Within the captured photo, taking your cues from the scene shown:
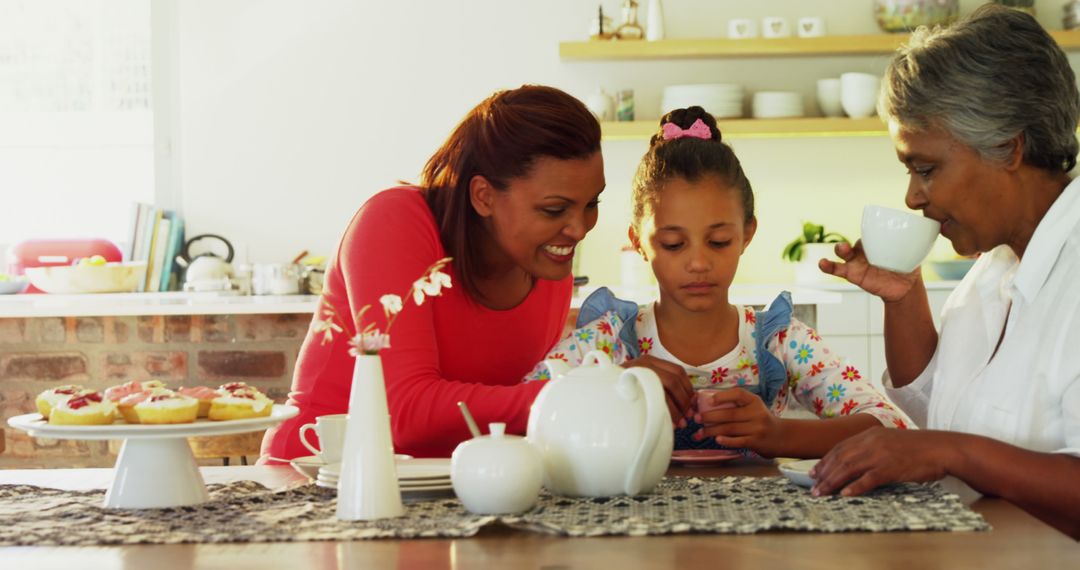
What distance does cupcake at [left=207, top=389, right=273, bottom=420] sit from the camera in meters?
1.48

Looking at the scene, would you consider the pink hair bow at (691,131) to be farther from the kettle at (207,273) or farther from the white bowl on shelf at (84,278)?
the white bowl on shelf at (84,278)

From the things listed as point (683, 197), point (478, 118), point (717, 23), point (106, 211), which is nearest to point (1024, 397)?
point (683, 197)

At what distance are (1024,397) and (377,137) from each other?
12.5 ft

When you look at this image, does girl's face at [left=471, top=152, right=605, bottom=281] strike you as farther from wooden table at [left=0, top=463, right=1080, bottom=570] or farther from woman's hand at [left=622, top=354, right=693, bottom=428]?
wooden table at [left=0, top=463, right=1080, bottom=570]

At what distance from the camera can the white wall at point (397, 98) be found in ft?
16.6

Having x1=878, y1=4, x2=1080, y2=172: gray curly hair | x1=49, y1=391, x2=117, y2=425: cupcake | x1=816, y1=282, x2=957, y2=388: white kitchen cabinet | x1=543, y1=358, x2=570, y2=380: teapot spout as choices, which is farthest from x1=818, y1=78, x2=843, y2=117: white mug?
x1=49, y1=391, x2=117, y2=425: cupcake

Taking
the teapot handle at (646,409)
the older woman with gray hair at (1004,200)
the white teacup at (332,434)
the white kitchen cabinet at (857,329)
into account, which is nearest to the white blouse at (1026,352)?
the older woman with gray hair at (1004,200)

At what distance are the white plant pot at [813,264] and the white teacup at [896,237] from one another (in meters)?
3.07

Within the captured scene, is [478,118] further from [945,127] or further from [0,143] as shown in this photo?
[0,143]

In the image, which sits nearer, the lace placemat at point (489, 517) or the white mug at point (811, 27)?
the lace placemat at point (489, 517)

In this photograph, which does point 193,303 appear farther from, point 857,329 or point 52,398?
point 52,398

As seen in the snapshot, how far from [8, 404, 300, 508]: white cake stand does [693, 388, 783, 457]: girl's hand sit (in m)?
0.57

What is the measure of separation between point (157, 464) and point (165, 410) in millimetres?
61

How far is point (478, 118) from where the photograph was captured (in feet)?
6.66
